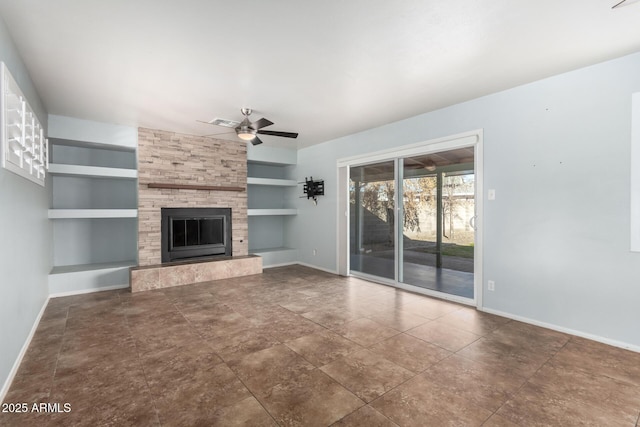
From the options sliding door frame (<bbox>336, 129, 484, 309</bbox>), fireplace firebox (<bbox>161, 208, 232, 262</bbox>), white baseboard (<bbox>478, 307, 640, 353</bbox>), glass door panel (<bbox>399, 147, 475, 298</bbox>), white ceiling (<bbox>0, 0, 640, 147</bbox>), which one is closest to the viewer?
white ceiling (<bbox>0, 0, 640, 147</bbox>)

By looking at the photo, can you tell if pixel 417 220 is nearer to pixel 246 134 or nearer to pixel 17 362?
pixel 246 134

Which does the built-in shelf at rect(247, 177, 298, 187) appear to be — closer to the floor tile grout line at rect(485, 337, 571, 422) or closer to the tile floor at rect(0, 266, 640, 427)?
the tile floor at rect(0, 266, 640, 427)

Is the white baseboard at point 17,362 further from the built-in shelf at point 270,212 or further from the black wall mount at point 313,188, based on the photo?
the black wall mount at point 313,188

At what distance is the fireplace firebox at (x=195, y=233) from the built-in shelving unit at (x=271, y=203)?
0.74 metres

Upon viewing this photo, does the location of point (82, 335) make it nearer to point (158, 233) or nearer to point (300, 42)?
point (158, 233)

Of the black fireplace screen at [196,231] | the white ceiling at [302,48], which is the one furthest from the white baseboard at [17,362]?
the white ceiling at [302,48]

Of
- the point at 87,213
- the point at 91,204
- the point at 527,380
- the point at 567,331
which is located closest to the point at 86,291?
the point at 87,213

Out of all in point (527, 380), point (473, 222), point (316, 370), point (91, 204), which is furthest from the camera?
point (91, 204)

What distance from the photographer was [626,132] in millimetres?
2828

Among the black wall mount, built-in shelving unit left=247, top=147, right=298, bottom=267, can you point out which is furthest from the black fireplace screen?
the black wall mount

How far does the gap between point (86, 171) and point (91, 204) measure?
0.95m

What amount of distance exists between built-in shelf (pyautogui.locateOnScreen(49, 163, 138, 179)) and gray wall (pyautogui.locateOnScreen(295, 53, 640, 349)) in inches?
208

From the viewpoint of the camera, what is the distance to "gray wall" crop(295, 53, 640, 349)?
2.87 meters

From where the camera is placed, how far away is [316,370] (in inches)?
96.1
